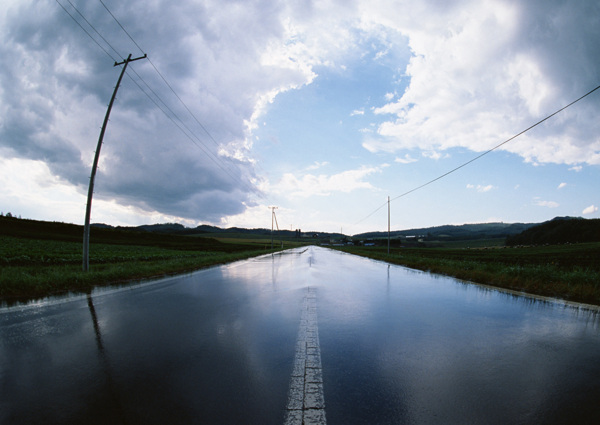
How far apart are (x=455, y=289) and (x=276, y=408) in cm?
998

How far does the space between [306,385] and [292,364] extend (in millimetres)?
593

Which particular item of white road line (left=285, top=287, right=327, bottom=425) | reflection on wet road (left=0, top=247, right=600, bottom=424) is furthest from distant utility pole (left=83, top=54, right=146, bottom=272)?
white road line (left=285, top=287, right=327, bottom=425)

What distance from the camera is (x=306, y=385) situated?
3.17 m

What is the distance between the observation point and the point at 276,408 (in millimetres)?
2711

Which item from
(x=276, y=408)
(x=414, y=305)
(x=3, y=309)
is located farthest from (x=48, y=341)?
(x=414, y=305)

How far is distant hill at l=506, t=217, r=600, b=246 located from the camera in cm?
8625

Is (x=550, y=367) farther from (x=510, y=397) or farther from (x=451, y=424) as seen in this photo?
(x=451, y=424)

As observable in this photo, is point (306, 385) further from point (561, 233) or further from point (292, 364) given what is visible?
point (561, 233)

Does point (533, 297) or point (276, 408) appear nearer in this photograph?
point (276, 408)

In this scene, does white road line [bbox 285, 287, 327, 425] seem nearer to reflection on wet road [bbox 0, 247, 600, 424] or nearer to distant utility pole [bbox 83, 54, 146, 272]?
reflection on wet road [bbox 0, 247, 600, 424]

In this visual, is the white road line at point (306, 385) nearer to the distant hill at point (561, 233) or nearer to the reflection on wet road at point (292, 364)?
the reflection on wet road at point (292, 364)

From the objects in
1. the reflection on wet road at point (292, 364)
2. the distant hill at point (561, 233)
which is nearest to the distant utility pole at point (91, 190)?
the reflection on wet road at point (292, 364)

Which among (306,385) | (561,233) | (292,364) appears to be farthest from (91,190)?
(561,233)

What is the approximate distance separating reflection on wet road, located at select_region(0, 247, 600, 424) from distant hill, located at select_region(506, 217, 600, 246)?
10670 centimetres
